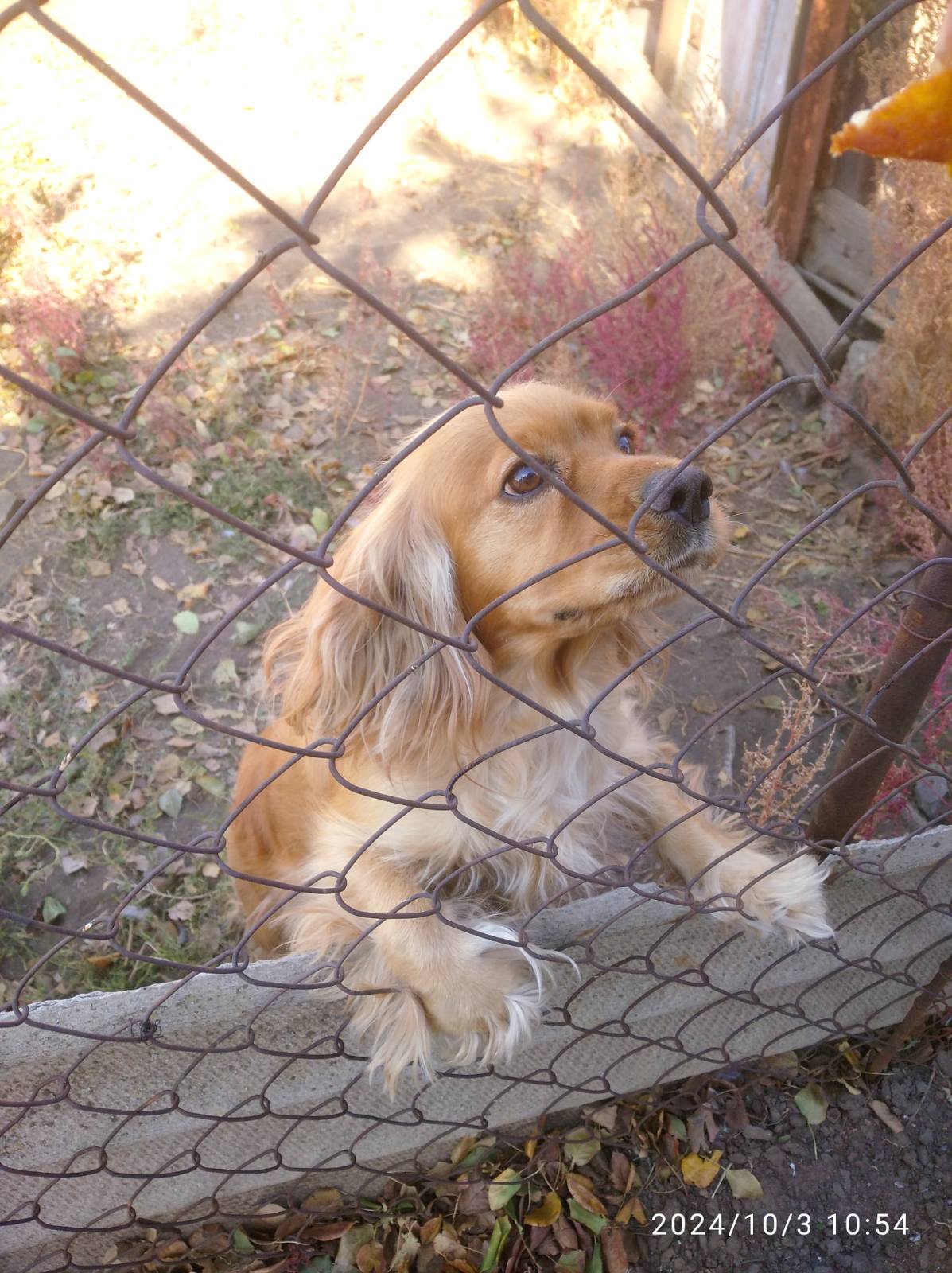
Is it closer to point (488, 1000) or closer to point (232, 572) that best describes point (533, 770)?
point (488, 1000)

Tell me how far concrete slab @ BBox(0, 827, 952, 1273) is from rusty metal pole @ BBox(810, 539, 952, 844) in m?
0.13

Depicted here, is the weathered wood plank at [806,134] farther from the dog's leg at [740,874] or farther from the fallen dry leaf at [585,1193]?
the fallen dry leaf at [585,1193]

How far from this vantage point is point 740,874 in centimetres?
235

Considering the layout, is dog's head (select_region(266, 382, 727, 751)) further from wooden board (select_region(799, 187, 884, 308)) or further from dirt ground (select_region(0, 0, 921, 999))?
wooden board (select_region(799, 187, 884, 308))

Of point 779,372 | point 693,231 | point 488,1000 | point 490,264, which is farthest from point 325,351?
point 488,1000

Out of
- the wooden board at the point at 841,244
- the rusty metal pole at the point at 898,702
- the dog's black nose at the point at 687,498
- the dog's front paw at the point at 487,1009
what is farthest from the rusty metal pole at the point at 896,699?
the wooden board at the point at 841,244

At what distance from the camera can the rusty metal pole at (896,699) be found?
1597 millimetres

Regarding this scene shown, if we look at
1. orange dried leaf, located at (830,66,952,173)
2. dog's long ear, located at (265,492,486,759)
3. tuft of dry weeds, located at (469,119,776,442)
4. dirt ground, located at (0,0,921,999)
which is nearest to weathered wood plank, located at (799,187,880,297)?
tuft of dry weeds, located at (469,119,776,442)

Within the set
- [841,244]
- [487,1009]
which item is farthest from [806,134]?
[487,1009]

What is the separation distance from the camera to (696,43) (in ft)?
21.3

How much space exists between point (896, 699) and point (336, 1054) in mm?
1350

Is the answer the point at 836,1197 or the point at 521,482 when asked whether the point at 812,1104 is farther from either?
the point at 521,482

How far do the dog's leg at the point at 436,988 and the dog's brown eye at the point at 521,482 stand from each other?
3.16 feet

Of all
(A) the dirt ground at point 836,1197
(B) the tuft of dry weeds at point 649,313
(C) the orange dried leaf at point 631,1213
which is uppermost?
(B) the tuft of dry weeds at point 649,313
